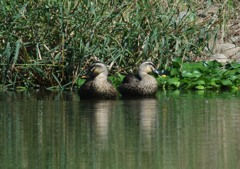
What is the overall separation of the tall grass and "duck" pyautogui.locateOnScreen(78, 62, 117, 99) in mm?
847

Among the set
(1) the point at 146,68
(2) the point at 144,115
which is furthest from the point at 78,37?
(2) the point at 144,115

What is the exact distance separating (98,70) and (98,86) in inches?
15.5

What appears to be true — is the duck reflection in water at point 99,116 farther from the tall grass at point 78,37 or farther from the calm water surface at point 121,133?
the tall grass at point 78,37

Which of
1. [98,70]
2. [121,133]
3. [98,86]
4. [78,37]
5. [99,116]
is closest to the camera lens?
[121,133]

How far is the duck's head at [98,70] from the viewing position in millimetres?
15328

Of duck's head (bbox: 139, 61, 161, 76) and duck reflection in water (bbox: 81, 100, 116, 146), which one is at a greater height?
duck's head (bbox: 139, 61, 161, 76)

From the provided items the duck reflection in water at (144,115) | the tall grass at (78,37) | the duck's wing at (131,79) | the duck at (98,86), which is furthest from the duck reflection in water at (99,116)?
the tall grass at (78,37)

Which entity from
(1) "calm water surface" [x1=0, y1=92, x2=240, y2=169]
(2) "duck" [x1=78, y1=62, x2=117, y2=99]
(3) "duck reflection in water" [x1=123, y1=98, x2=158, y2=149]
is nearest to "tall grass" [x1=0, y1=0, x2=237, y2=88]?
(2) "duck" [x1=78, y1=62, x2=117, y2=99]

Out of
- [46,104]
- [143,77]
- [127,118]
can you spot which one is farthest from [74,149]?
[143,77]

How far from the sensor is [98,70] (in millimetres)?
15383

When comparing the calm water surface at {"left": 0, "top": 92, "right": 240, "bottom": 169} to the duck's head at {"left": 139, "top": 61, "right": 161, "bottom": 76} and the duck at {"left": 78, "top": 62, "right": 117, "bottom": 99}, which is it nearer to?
the duck at {"left": 78, "top": 62, "right": 117, "bottom": 99}

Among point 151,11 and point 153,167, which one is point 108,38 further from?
point 153,167

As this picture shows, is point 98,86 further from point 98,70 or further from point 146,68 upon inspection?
point 146,68

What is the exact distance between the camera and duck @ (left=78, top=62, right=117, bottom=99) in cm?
1493
